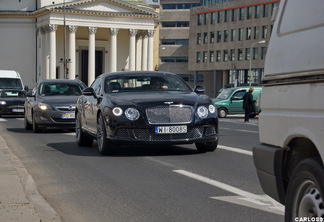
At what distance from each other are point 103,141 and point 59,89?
981cm

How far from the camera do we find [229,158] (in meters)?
12.3

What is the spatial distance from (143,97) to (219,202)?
547 centimetres

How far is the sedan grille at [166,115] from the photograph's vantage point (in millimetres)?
12297

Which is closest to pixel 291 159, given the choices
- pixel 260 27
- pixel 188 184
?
pixel 188 184

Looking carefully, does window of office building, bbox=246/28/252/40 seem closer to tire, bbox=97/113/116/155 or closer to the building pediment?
the building pediment

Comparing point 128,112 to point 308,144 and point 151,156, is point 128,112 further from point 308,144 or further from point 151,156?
point 308,144

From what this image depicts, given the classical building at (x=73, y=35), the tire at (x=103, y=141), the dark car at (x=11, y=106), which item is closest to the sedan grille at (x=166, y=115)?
the tire at (x=103, y=141)

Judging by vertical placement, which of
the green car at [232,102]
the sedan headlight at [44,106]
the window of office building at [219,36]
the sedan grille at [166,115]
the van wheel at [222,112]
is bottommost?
the van wheel at [222,112]

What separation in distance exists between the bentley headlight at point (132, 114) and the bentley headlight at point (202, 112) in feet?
3.70

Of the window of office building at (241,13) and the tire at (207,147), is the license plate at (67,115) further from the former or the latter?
the window of office building at (241,13)

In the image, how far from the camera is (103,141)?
1292 centimetres

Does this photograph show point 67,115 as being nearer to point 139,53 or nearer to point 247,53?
point 247,53

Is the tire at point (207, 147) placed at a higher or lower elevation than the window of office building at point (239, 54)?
lower

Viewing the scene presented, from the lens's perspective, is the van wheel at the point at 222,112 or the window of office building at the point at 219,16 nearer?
the van wheel at the point at 222,112
